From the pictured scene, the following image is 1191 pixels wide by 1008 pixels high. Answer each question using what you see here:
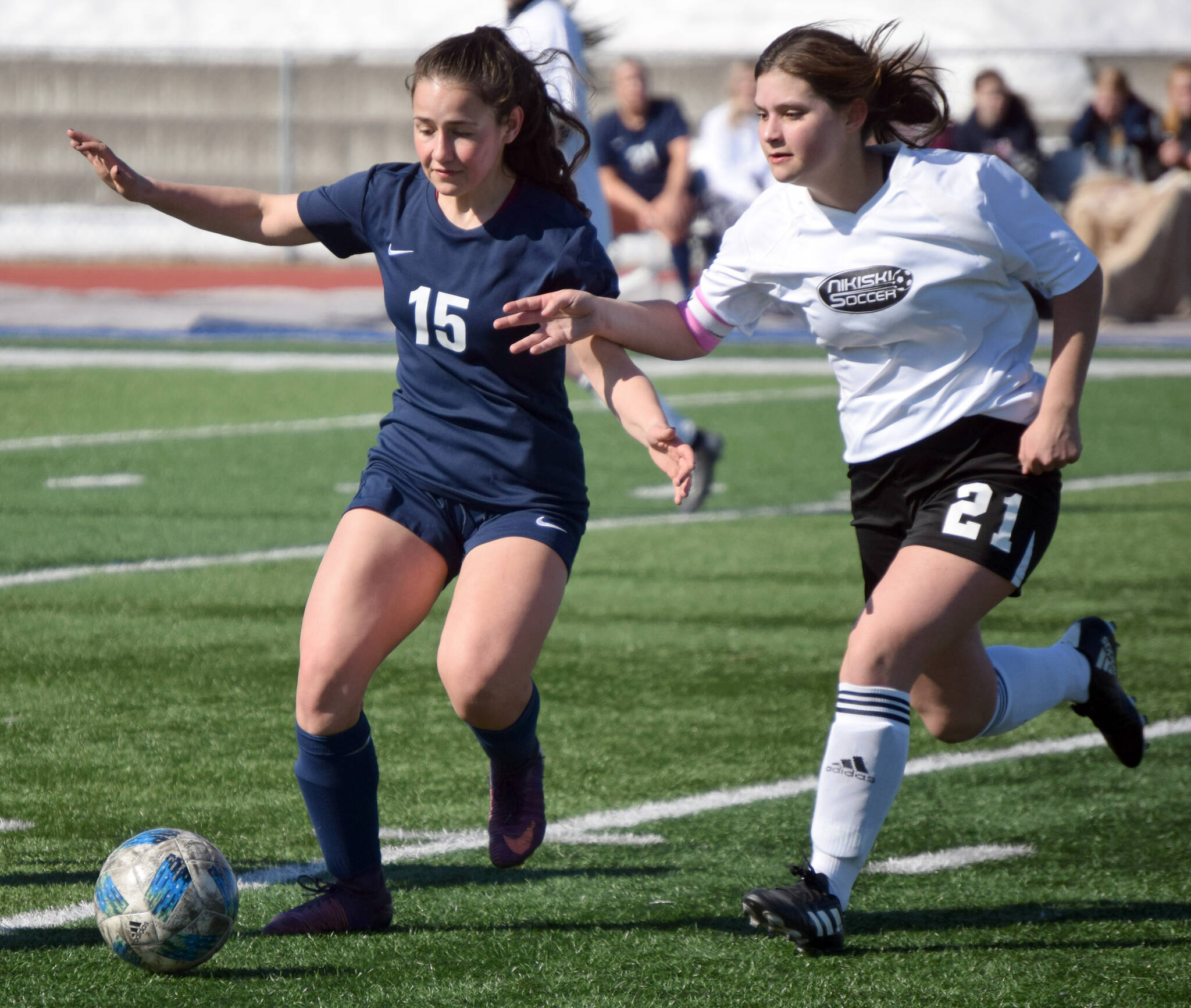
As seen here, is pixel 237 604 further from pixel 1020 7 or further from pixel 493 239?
pixel 1020 7

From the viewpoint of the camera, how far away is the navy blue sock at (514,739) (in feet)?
14.2

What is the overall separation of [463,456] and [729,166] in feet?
49.6

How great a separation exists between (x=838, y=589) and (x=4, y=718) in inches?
142

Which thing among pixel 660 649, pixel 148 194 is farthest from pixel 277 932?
pixel 660 649

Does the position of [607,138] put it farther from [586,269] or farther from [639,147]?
[586,269]

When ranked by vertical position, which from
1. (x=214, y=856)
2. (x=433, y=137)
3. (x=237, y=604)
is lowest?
(x=237, y=604)

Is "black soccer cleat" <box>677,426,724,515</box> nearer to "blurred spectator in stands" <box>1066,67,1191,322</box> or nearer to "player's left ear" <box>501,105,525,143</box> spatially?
"player's left ear" <box>501,105,525,143</box>

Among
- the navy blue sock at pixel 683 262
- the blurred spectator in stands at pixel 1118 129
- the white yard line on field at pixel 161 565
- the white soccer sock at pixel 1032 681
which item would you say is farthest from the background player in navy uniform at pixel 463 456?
the blurred spectator in stands at pixel 1118 129

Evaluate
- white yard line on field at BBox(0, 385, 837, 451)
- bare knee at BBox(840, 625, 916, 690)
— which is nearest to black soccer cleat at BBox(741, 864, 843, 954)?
bare knee at BBox(840, 625, 916, 690)

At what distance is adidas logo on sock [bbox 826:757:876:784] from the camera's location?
13.0 ft

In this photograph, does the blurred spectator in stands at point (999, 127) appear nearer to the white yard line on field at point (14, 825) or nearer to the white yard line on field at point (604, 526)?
the white yard line on field at point (604, 526)

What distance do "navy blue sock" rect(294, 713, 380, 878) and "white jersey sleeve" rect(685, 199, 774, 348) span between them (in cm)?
127

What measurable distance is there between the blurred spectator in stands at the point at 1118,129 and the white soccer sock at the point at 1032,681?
14.6 metres

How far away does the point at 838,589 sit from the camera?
797cm
